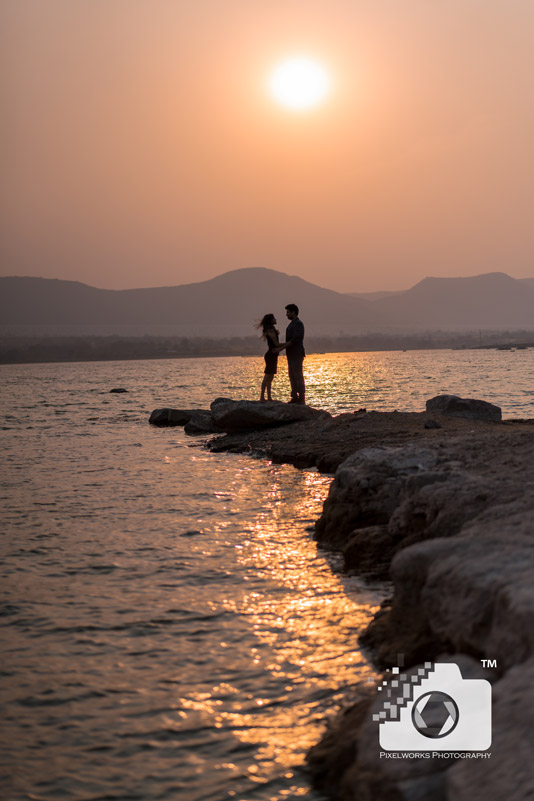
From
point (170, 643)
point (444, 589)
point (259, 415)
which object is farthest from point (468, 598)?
point (259, 415)

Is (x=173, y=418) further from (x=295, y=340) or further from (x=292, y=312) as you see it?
(x=292, y=312)

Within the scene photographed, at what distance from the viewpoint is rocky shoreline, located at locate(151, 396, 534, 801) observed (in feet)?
10.1

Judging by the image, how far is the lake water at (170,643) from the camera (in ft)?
12.5

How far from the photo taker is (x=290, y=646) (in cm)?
517

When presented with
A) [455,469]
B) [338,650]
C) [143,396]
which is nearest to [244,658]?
[338,650]

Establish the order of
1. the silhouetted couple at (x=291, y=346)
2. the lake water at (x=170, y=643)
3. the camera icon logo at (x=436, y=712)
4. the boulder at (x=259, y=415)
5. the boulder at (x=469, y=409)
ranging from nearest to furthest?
the camera icon logo at (x=436, y=712) < the lake water at (x=170, y=643) < the boulder at (x=469, y=409) < the boulder at (x=259, y=415) < the silhouetted couple at (x=291, y=346)

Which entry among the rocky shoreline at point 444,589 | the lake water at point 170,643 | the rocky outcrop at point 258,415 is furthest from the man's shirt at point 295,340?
the rocky shoreline at point 444,589

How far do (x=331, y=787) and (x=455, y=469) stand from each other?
422cm

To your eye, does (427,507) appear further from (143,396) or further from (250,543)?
(143,396)

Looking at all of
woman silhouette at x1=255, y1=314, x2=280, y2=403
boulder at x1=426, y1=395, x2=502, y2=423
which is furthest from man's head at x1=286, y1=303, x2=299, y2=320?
boulder at x1=426, y1=395, x2=502, y2=423

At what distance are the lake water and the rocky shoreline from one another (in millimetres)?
270

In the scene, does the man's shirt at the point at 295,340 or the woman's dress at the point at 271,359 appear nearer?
the man's shirt at the point at 295,340

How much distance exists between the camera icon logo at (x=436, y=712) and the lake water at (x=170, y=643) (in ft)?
1.62

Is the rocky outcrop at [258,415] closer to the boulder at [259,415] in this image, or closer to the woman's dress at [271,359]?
the boulder at [259,415]
